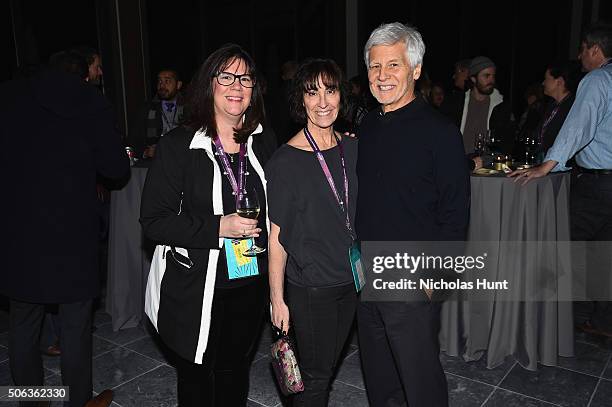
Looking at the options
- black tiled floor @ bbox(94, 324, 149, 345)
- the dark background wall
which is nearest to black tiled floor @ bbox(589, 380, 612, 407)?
black tiled floor @ bbox(94, 324, 149, 345)

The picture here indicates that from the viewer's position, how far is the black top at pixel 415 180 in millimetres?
1739

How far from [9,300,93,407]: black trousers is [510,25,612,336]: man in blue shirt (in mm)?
2286

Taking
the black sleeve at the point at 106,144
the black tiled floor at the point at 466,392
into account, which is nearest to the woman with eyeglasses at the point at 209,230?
the black sleeve at the point at 106,144

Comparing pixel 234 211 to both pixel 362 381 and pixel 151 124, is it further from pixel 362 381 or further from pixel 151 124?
pixel 151 124

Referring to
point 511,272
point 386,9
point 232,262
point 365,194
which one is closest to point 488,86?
point 511,272

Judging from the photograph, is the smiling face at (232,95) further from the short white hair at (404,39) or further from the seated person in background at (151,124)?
the seated person in background at (151,124)

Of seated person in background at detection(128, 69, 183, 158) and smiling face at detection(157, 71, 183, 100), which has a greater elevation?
smiling face at detection(157, 71, 183, 100)

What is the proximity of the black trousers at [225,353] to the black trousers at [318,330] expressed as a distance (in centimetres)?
16

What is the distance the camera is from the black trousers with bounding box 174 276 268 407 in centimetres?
185

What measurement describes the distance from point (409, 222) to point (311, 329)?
0.52 meters

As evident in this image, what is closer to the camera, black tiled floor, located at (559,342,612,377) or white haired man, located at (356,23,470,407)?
white haired man, located at (356,23,470,407)

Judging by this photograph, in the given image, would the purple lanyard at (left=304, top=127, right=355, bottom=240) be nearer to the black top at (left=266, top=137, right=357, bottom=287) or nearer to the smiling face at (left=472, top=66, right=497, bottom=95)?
the black top at (left=266, top=137, right=357, bottom=287)

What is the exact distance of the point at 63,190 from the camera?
6.73ft

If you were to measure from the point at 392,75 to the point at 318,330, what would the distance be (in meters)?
0.93
